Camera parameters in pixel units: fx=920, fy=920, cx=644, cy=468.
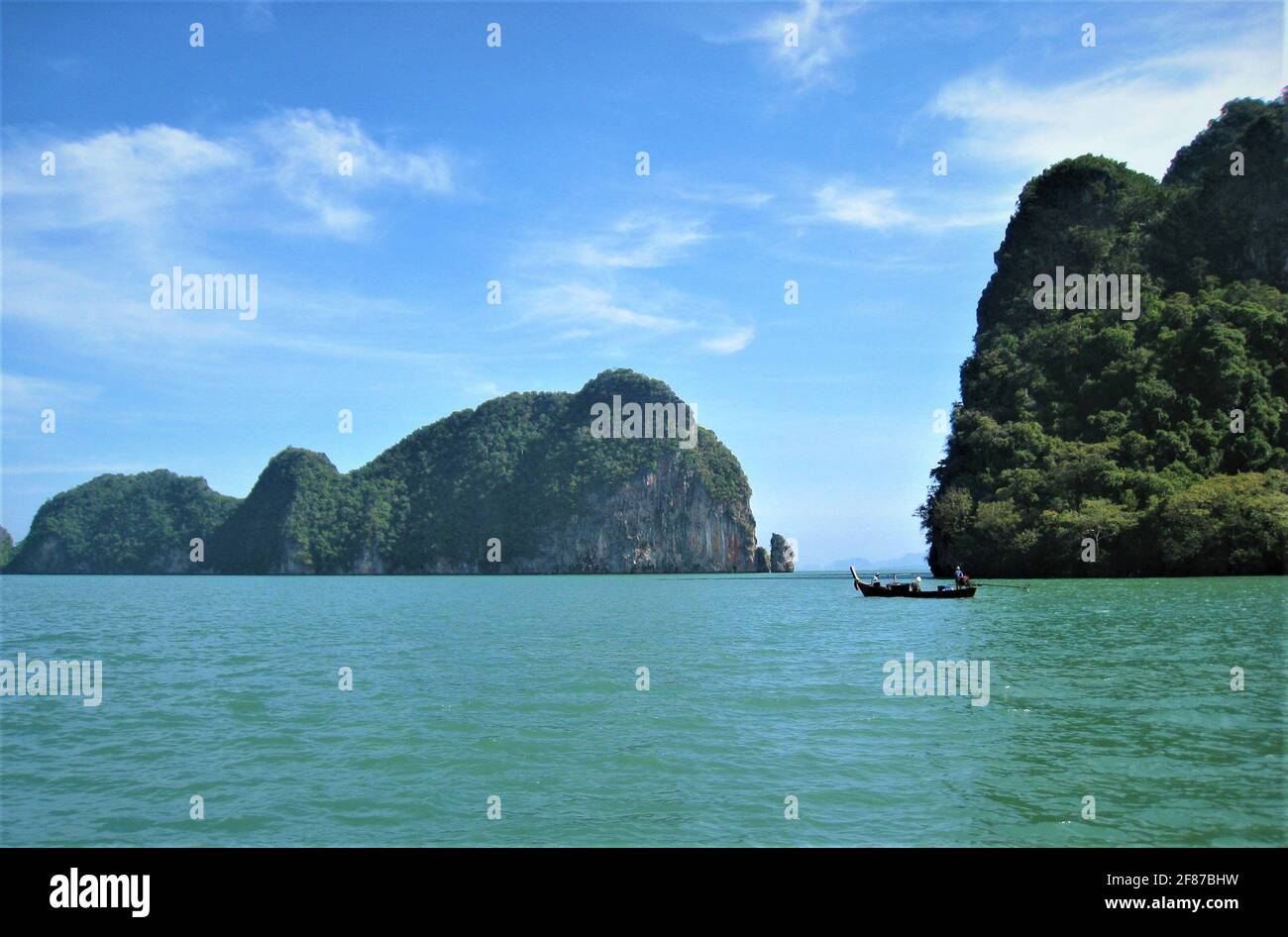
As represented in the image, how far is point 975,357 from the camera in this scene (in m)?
97.2

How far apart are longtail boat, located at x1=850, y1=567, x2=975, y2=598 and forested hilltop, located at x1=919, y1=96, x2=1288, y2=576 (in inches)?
877

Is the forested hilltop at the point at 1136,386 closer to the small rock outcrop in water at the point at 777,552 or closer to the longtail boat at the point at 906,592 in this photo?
the longtail boat at the point at 906,592

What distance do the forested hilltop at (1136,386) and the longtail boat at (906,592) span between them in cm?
2228

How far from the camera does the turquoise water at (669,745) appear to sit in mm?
11539

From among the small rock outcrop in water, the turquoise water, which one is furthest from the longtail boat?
the small rock outcrop in water

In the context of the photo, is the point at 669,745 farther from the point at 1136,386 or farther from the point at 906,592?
the point at 1136,386

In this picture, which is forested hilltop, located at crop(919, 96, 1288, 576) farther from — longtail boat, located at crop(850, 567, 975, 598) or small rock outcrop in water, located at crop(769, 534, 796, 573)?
small rock outcrop in water, located at crop(769, 534, 796, 573)

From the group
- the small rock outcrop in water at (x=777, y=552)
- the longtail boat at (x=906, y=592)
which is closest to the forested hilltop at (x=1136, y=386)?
the longtail boat at (x=906, y=592)

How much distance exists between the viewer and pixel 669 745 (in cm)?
1573
